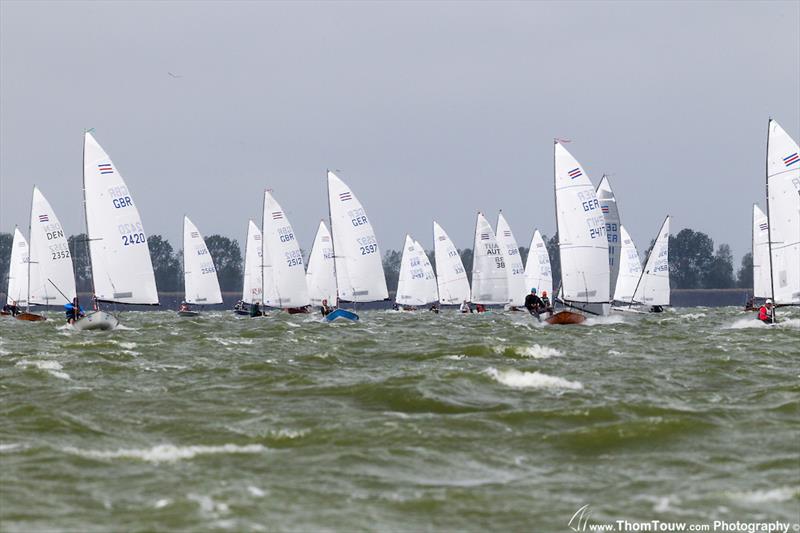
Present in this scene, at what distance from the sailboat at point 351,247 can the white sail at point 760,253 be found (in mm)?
29743

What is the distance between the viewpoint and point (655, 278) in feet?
259

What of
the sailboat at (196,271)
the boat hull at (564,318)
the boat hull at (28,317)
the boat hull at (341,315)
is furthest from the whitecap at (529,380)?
the sailboat at (196,271)

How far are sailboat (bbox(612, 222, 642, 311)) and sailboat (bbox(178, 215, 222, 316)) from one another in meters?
30.6

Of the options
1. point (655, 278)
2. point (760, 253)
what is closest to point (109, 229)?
point (655, 278)

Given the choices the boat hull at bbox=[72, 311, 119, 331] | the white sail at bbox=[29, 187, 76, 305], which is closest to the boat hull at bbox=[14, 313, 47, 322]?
the white sail at bbox=[29, 187, 76, 305]

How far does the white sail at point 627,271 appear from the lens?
7612 cm

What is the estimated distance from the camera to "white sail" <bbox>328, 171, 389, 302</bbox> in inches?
2499

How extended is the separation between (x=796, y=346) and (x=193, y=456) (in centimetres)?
2267

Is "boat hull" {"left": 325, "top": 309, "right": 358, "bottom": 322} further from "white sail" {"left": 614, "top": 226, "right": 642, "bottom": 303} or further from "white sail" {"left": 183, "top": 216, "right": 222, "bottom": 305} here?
"white sail" {"left": 183, "top": 216, "right": 222, "bottom": 305}

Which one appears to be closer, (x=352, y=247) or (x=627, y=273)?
(x=352, y=247)

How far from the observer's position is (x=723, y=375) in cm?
2328

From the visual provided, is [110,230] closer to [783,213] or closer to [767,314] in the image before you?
[783,213]

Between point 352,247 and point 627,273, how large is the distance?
22.3 m

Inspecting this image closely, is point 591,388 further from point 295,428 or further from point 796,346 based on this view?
point 796,346
